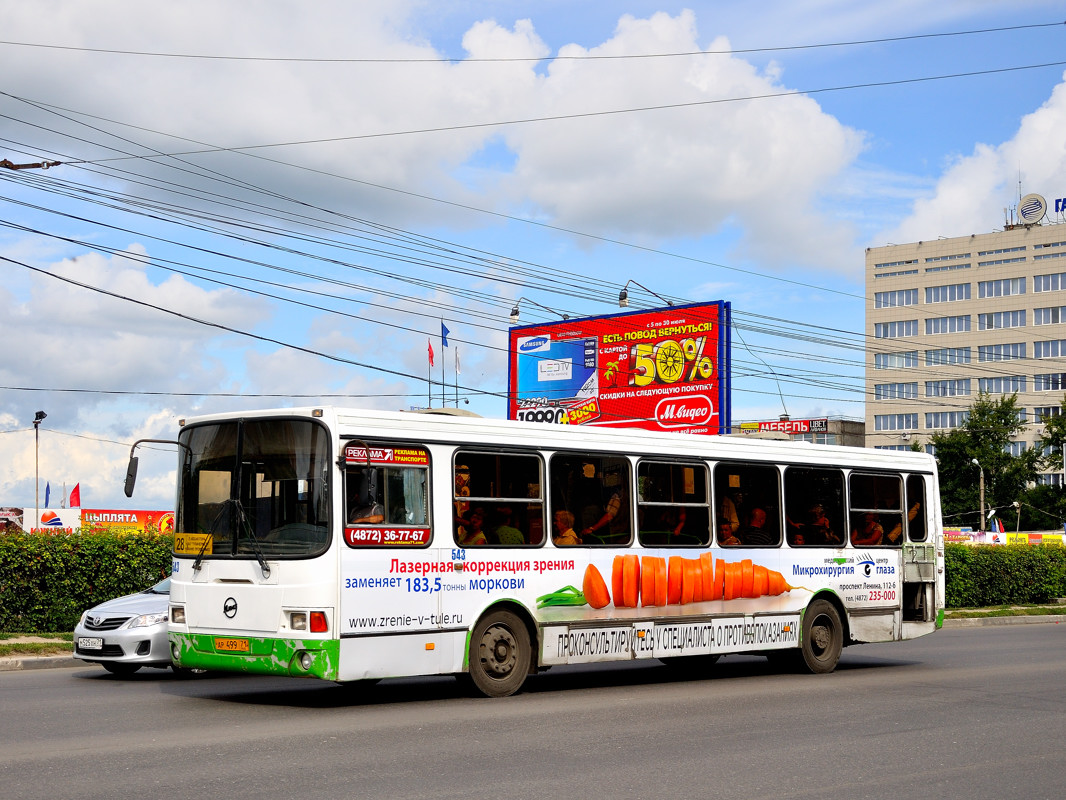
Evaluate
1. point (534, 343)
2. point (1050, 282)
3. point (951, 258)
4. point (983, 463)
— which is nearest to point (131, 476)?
point (534, 343)

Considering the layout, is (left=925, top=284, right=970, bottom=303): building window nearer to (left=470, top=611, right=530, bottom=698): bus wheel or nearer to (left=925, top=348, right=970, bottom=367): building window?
(left=925, top=348, right=970, bottom=367): building window

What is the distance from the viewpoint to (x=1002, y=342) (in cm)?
12225

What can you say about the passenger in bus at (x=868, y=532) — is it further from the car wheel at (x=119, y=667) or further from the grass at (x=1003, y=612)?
the grass at (x=1003, y=612)

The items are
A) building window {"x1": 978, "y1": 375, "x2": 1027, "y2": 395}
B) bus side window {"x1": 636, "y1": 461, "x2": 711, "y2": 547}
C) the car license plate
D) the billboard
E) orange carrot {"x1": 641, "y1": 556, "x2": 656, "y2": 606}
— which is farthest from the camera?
building window {"x1": 978, "y1": 375, "x2": 1027, "y2": 395}

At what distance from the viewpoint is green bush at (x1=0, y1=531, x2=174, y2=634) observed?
20.3 m

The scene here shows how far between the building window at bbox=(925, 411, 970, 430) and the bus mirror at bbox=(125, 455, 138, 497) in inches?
4731

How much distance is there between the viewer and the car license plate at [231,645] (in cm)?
1202

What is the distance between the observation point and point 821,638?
1681cm

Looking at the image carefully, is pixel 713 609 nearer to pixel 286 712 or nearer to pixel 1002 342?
pixel 286 712

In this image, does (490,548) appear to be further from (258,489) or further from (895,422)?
(895,422)

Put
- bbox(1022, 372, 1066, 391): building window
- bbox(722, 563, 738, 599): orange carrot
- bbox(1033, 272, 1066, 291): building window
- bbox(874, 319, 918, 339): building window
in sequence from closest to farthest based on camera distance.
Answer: bbox(722, 563, 738, 599): orange carrot
bbox(1022, 372, 1066, 391): building window
bbox(1033, 272, 1066, 291): building window
bbox(874, 319, 918, 339): building window

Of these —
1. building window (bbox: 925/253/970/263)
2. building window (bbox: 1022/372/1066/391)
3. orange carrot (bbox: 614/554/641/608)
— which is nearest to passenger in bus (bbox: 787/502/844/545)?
orange carrot (bbox: 614/554/641/608)

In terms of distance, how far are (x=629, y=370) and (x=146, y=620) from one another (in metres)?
25.4

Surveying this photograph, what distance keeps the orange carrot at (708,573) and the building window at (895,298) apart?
119 meters
